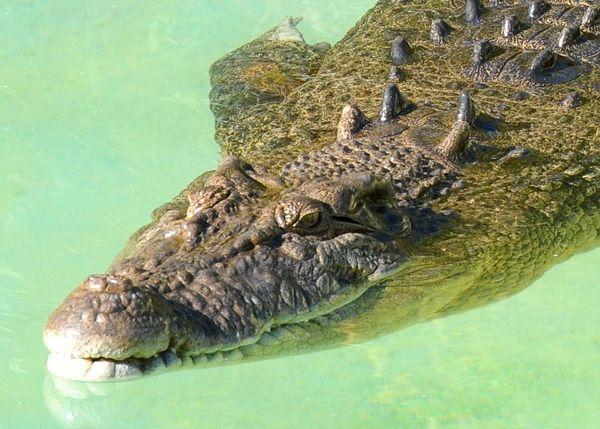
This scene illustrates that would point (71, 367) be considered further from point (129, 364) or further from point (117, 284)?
point (117, 284)

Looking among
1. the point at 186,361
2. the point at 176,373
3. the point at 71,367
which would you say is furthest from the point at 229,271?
A: the point at 176,373

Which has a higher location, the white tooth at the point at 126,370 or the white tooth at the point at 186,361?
the white tooth at the point at 126,370

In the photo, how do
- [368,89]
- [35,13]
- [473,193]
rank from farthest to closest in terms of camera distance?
[35,13] < [368,89] < [473,193]

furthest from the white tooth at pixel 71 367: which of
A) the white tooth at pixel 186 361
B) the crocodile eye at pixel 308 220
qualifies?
the crocodile eye at pixel 308 220

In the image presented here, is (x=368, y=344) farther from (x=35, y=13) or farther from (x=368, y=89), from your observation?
(x=35, y=13)

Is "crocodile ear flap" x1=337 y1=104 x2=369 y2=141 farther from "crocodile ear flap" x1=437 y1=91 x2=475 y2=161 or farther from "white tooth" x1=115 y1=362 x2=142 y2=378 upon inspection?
"white tooth" x1=115 y1=362 x2=142 y2=378

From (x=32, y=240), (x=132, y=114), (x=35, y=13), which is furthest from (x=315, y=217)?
(x=35, y=13)

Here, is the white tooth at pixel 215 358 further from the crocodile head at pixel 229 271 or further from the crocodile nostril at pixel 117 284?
the crocodile nostril at pixel 117 284

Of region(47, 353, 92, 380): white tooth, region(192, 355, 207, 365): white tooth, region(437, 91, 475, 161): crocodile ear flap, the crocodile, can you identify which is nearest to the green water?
the crocodile
